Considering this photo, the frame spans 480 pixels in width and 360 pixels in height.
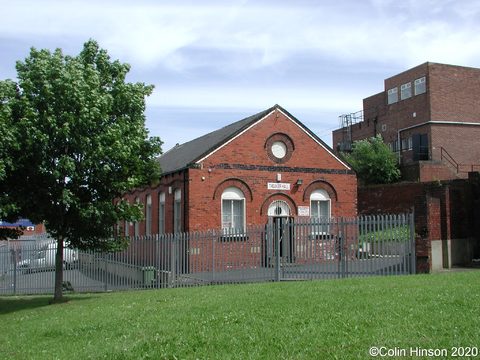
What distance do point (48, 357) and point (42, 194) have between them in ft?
21.7

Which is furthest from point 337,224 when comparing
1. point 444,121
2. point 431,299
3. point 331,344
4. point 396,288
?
point 444,121

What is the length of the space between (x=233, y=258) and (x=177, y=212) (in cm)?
667

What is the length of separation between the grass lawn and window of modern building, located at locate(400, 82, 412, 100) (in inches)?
1346

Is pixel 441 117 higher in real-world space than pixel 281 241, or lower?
higher

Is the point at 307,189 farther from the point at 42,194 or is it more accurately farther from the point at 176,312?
the point at 176,312

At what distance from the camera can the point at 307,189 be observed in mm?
25969

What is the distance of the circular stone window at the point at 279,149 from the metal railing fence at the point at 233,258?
21.1 ft

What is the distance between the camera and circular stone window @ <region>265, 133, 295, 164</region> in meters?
25.5

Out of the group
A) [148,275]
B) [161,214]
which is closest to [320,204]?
[161,214]

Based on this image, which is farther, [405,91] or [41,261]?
[405,91]

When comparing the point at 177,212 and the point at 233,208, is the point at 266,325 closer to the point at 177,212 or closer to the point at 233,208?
the point at 233,208

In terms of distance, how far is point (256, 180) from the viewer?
24812mm

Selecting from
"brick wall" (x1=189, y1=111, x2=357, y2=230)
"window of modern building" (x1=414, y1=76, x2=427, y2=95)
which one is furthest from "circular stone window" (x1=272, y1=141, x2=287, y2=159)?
"window of modern building" (x1=414, y1=76, x2=427, y2=95)

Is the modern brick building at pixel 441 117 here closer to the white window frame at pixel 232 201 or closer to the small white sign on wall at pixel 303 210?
the small white sign on wall at pixel 303 210
